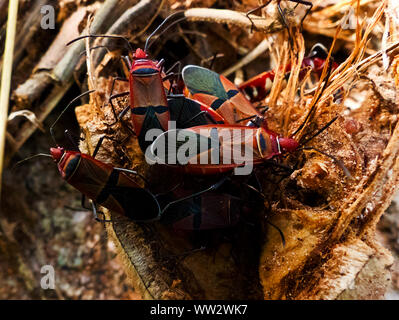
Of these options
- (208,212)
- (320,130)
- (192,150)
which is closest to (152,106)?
(192,150)

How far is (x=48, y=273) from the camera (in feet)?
7.65

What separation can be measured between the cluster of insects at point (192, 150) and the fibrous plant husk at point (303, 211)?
0.27ft

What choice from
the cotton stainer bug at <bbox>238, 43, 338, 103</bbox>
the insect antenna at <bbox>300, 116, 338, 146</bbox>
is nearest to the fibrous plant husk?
the insect antenna at <bbox>300, 116, 338, 146</bbox>

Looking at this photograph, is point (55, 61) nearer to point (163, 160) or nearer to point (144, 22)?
point (144, 22)

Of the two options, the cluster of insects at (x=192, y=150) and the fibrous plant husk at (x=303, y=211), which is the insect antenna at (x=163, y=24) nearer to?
the cluster of insects at (x=192, y=150)

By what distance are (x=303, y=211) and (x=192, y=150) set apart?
1.95 ft

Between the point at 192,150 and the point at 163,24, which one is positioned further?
the point at 163,24

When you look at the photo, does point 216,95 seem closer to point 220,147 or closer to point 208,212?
point 220,147

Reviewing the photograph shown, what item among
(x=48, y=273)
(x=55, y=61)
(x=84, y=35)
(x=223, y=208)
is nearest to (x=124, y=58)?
(x=84, y=35)

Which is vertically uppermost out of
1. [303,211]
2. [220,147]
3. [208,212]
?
[220,147]

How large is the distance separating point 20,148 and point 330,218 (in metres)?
2.15

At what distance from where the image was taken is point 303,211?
155 cm

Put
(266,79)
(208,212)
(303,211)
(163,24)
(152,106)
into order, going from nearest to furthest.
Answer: (303,211)
(152,106)
(208,212)
(163,24)
(266,79)

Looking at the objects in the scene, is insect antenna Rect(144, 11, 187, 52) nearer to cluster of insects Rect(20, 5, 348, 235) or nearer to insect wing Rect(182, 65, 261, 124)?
cluster of insects Rect(20, 5, 348, 235)
